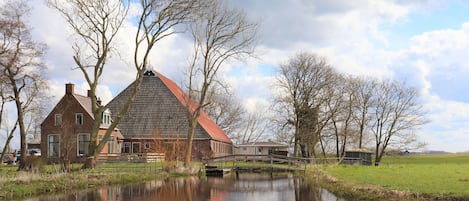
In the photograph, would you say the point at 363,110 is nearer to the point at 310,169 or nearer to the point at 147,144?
the point at 310,169

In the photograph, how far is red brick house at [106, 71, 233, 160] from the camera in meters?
55.8

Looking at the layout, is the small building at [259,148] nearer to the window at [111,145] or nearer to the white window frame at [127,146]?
the white window frame at [127,146]

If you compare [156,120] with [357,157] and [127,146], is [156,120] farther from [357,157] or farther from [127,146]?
[357,157]

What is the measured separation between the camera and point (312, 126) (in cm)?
5528

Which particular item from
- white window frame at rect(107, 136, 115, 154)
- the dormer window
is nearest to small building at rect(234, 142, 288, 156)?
white window frame at rect(107, 136, 115, 154)

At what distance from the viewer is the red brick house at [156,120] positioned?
183ft

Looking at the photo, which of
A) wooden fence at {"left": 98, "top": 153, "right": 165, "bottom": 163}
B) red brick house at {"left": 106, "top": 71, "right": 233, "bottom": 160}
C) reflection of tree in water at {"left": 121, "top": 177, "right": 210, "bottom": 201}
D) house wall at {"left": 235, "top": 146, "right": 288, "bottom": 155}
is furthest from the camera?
house wall at {"left": 235, "top": 146, "right": 288, "bottom": 155}

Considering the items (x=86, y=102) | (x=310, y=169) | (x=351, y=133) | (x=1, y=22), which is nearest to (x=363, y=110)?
(x=351, y=133)

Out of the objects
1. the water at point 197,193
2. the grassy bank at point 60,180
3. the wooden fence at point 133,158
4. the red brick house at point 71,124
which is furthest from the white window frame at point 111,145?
the water at point 197,193

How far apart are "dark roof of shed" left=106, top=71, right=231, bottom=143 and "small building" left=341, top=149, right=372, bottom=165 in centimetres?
1385

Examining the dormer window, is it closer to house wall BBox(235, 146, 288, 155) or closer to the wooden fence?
the wooden fence

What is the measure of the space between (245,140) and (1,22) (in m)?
52.7

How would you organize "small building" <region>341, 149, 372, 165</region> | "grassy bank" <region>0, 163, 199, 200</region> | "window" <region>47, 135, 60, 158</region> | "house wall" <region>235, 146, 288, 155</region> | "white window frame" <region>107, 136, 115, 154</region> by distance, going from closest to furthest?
"grassy bank" <region>0, 163, 199, 200</region>, "window" <region>47, 135, 60, 158</region>, "white window frame" <region>107, 136, 115, 154</region>, "small building" <region>341, 149, 372, 165</region>, "house wall" <region>235, 146, 288, 155</region>

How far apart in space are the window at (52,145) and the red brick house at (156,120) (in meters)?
7.85
